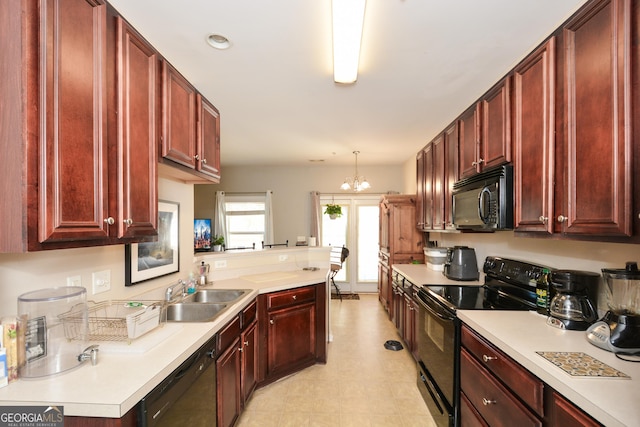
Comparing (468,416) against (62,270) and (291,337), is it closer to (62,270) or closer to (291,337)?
(291,337)

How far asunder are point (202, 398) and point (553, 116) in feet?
7.69

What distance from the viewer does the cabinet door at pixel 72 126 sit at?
100 cm

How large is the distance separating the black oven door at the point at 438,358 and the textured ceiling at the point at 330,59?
1.72 meters

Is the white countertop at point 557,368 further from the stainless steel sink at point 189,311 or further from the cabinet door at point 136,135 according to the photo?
the cabinet door at point 136,135

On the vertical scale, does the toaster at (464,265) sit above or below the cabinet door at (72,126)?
below

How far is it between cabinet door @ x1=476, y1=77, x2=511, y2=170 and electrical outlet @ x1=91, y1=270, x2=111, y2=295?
8.43ft

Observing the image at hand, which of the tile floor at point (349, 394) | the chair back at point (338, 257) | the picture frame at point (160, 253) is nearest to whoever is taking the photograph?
the picture frame at point (160, 253)

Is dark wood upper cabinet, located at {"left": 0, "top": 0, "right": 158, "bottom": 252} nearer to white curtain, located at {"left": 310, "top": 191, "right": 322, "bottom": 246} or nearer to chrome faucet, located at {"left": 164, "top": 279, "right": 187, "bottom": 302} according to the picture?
chrome faucet, located at {"left": 164, "top": 279, "right": 187, "bottom": 302}

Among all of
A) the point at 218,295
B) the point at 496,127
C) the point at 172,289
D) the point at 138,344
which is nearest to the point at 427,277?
the point at 496,127

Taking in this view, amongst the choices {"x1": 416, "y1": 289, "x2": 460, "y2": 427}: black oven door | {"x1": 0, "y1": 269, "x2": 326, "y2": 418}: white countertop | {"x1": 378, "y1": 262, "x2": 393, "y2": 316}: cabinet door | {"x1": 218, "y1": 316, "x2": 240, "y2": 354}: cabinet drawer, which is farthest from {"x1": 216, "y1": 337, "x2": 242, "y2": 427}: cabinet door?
{"x1": 378, "y1": 262, "x2": 393, "y2": 316}: cabinet door

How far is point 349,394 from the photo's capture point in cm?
257

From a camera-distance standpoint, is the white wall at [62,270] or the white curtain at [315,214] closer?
the white wall at [62,270]

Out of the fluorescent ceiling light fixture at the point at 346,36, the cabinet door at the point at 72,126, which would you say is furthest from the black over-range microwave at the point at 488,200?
the cabinet door at the point at 72,126

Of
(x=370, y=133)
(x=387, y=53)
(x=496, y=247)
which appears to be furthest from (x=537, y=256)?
(x=370, y=133)
